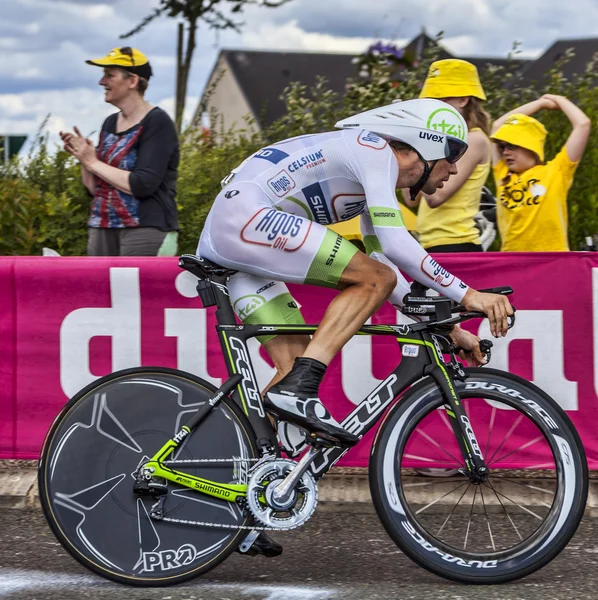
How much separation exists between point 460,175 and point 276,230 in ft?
6.82

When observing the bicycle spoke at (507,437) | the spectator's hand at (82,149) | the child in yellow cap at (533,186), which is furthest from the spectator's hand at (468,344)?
the spectator's hand at (82,149)

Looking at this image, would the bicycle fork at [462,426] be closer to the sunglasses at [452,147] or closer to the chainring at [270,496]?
the chainring at [270,496]

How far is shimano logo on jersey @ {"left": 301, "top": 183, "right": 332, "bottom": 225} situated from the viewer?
4.22m

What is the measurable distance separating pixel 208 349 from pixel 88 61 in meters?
1.89

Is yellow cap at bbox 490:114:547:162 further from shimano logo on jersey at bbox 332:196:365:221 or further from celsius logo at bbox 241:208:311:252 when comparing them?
celsius logo at bbox 241:208:311:252

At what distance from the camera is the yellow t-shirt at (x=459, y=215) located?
5996 millimetres

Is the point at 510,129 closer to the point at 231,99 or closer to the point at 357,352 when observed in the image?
the point at 357,352

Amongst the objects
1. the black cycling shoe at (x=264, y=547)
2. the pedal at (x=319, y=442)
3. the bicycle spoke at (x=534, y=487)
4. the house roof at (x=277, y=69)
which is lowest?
the black cycling shoe at (x=264, y=547)

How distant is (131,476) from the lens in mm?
4152

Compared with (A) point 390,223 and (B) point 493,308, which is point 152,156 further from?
(B) point 493,308

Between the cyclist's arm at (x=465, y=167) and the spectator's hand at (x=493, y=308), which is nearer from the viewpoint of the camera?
the spectator's hand at (x=493, y=308)

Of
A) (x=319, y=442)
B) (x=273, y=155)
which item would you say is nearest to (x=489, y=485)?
(x=319, y=442)

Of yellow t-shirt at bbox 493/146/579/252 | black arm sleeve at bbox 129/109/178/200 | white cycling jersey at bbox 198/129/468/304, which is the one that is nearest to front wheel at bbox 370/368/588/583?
white cycling jersey at bbox 198/129/468/304

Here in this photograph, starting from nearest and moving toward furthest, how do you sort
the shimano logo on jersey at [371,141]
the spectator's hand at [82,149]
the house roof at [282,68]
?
1. the shimano logo on jersey at [371,141]
2. the spectator's hand at [82,149]
3. the house roof at [282,68]
